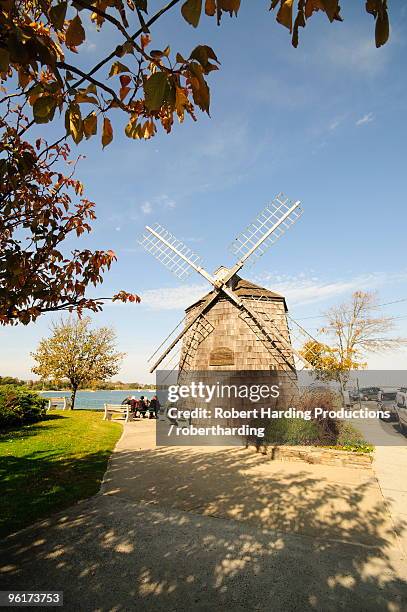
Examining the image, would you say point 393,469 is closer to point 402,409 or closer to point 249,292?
point 402,409

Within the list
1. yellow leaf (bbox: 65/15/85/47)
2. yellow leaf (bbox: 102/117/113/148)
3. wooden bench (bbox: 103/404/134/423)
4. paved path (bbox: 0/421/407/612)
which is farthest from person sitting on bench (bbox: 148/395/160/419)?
yellow leaf (bbox: 65/15/85/47)

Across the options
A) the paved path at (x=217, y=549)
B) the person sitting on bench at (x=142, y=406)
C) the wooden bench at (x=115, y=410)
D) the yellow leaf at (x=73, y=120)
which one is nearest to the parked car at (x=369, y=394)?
the person sitting on bench at (x=142, y=406)

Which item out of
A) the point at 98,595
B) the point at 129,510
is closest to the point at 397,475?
the point at 129,510

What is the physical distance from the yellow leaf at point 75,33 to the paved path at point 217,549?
4.66m

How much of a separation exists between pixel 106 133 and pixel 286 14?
121cm

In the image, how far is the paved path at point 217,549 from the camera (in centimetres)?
344

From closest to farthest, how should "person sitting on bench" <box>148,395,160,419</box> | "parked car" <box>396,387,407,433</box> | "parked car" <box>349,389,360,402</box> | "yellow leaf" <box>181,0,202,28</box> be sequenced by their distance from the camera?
"yellow leaf" <box>181,0,202,28</box>, "parked car" <box>396,387,407,433</box>, "person sitting on bench" <box>148,395,160,419</box>, "parked car" <box>349,389,360,402</box>

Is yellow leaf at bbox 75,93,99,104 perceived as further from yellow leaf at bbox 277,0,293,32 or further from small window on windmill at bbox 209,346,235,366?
small window on windmill at bbox 209,346,235,366

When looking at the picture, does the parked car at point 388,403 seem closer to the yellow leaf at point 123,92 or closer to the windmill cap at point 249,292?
the windmill cap at point 249,292

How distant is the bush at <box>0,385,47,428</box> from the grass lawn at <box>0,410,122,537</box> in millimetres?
853

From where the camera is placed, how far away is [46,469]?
7.86m

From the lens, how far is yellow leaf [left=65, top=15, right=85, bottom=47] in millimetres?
1630

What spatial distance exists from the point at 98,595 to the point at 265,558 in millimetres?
2055

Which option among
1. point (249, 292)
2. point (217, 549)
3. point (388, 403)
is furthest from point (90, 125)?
point (388, 403)
